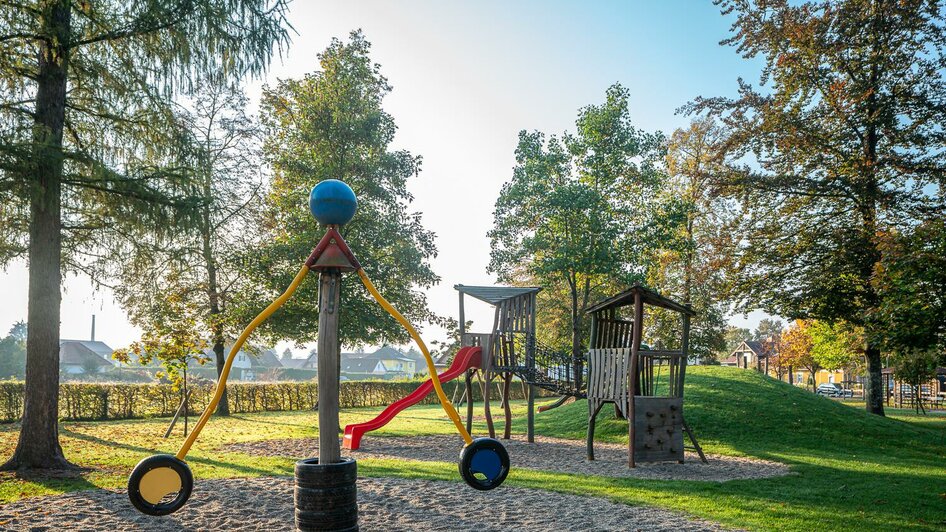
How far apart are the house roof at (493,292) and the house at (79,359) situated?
72748mm

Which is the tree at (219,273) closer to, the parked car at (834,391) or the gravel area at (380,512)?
the gravel area at (380,512)

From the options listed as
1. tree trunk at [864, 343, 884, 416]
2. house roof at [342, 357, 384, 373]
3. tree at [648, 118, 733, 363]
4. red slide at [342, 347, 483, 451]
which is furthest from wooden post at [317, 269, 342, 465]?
house roof at [342, 357, 384, 373]

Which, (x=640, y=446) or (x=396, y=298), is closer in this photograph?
(x=640, y=446)

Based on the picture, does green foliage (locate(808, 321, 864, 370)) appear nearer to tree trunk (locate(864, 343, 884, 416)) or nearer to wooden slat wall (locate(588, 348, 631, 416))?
tree trunk (locate(864, 343, 884, 416))

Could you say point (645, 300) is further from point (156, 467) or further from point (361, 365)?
point (361, 365)

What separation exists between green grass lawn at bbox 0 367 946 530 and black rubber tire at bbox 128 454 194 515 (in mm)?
4742

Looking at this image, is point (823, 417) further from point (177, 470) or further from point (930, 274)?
point (177, 470)

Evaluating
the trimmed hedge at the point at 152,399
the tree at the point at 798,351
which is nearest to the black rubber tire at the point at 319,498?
the trimmed hedge at the point at 152,399

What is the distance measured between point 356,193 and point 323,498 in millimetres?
16490

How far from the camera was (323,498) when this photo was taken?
5.31 metres

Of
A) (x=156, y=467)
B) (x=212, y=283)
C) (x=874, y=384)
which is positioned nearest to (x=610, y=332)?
(x=156, y=467)

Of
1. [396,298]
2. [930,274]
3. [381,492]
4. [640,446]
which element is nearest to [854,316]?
[930,274]

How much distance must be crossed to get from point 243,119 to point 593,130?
44.6 feet

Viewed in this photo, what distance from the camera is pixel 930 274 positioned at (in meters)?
11.1
